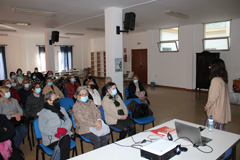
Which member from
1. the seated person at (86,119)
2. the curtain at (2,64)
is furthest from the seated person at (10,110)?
the curtain at (2,64)

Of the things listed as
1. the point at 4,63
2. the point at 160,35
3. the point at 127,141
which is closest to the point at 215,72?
the point at 127,141

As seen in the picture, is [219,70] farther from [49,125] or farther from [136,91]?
[49,125]

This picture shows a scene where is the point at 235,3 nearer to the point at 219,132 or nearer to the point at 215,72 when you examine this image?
the point at 215,72

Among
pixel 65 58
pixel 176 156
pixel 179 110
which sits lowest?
pixel 179 110

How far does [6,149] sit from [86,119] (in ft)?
3.91

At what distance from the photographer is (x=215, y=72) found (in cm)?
329

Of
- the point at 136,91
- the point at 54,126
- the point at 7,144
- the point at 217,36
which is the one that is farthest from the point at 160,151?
the point at 217,36

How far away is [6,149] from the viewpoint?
8.82ft

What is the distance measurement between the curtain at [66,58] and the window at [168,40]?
8.83m

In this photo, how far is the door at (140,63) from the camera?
41.9ft

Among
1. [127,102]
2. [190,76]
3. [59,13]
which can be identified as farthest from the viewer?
A: [190,76]

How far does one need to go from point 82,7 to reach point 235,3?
15.2ft

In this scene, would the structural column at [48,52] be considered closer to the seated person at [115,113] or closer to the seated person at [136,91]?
the seated person at [136,91]

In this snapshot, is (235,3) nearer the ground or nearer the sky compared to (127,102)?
nearer the sky
